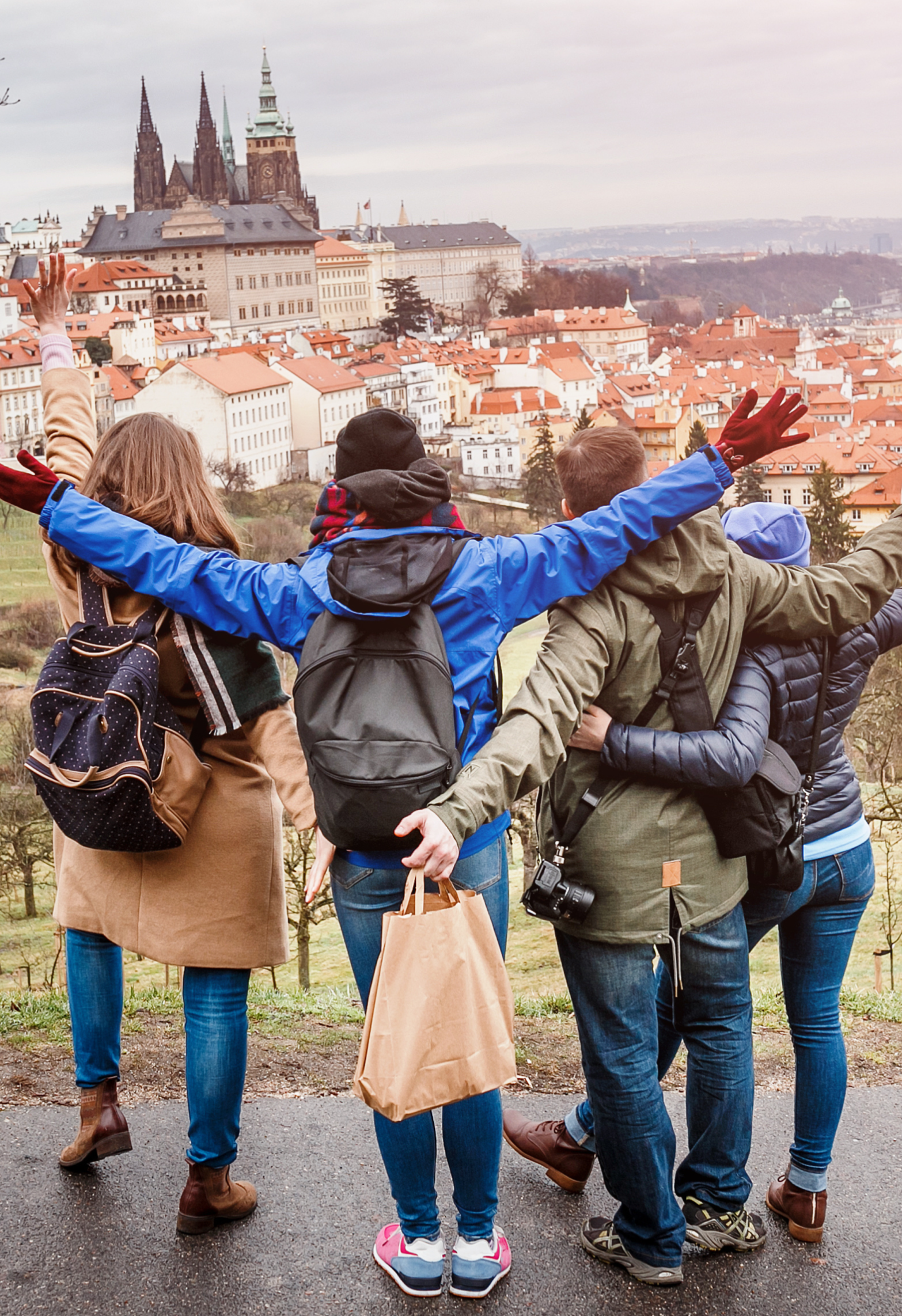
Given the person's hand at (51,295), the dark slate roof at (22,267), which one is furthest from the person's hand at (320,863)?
the dark slate roof at (22,267)

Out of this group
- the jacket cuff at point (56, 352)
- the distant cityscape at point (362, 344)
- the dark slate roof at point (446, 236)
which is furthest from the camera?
the dark slate roof at point (446, 236)

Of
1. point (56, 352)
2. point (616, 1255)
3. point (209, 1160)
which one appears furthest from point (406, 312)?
point (616, 1255)

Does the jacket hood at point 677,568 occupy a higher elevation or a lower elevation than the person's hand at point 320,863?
higher

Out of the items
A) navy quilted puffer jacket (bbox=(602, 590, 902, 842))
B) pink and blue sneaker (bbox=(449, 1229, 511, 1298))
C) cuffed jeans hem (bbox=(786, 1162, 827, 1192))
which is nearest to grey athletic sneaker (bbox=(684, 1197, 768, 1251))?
cuffed jeans hem (bbox=(786, 1162, 827, 1192))

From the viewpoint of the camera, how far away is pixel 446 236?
112188mm

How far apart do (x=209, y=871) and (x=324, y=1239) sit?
0.64 metres

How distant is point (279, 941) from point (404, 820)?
69 cm

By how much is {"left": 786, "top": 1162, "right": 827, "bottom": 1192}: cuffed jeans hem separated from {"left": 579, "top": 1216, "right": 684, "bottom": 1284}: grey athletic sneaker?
0.29 meters

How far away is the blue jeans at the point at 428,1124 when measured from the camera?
198cm

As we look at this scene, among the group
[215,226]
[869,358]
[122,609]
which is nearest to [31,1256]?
[122,609]

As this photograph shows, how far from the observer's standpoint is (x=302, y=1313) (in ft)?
6.73

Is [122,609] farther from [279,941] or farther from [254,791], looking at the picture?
[279,941]

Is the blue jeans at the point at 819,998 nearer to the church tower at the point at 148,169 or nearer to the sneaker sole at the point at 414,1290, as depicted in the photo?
the sneaker sole at the point at 414,1290

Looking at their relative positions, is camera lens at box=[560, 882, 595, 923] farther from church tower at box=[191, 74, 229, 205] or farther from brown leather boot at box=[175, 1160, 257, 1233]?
church tower at box=[191, 74, 229, 205]
